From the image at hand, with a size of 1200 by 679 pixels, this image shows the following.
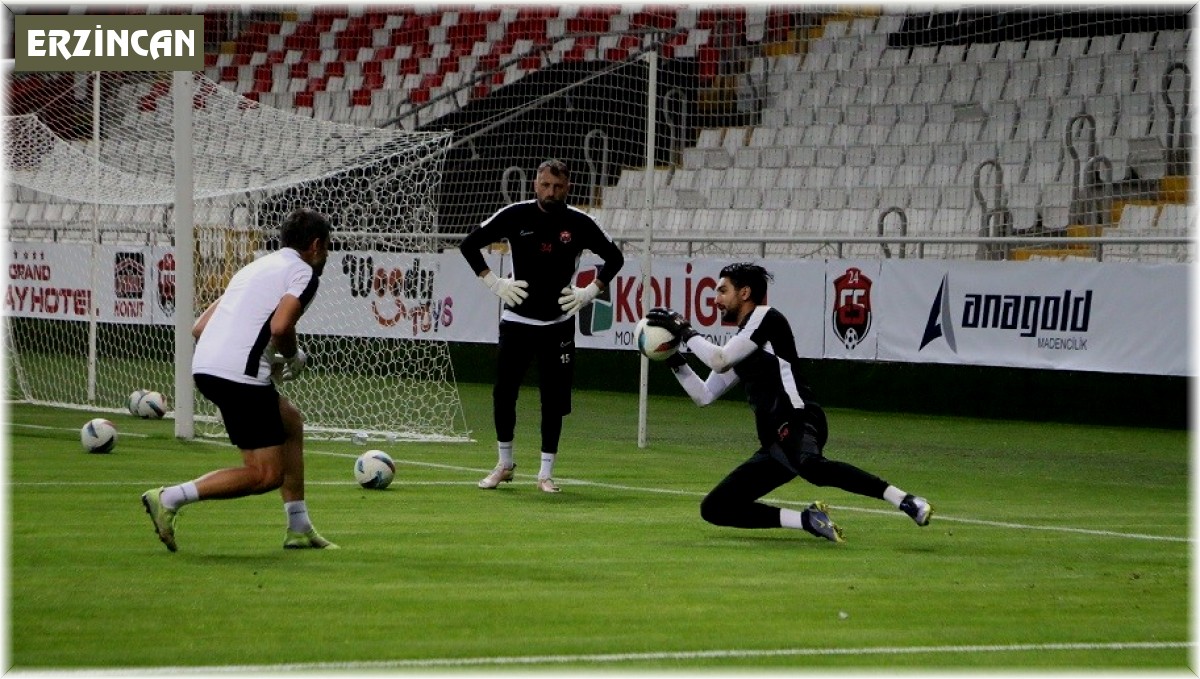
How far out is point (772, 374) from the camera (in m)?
9.14

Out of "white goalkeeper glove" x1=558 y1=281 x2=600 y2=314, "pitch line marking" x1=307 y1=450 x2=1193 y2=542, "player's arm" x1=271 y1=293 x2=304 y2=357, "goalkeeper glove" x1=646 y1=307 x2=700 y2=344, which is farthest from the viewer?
"white goalkeeper glove" x1=558 y1=281 x2=600 y2=314

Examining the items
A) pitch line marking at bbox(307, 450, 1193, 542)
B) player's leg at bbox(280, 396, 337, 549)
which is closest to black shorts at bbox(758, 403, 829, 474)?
pitch line marking at bbox(307, 450, 1193, 542)

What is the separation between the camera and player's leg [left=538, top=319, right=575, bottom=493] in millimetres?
11391

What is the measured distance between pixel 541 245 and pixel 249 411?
150 inches

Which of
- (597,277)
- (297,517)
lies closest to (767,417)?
(297,517)

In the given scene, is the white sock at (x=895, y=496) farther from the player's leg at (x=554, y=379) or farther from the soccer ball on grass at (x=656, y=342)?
the player's leg at (x=554, y=379)

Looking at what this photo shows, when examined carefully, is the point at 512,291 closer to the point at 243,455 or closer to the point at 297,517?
the point at 297,517

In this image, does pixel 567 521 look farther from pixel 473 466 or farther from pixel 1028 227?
pixel 1028 227

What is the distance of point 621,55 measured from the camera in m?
22.9

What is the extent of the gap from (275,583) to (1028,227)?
12520 millimetres

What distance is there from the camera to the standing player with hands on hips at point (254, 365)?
26.3 feet

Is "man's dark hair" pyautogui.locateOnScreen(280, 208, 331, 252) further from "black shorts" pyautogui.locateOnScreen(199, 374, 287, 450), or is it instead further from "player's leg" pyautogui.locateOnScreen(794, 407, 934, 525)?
"player's leg" pyautogui.locateOnScreen(794, 407, 934, 525)

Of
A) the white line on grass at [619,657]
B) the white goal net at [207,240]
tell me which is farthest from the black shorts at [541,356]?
the white line on grass at [619,657]

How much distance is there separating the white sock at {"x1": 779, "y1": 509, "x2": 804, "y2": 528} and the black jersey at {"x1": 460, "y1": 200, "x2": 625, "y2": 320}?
293 cm
